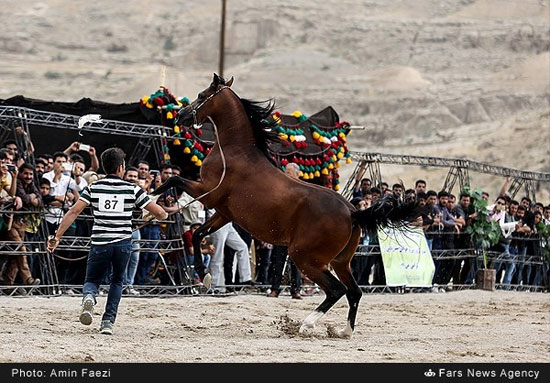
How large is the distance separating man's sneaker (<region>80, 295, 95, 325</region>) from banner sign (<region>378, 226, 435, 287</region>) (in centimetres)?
926

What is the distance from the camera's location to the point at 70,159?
659 inches

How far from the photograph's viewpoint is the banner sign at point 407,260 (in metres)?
19.8

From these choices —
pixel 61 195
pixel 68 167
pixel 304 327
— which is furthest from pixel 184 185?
pixel 68 167

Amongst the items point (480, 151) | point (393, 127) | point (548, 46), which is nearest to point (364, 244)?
point (480, 151)

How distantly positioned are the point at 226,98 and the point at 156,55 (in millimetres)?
86911

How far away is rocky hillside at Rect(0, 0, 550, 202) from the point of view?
74750 millimetres

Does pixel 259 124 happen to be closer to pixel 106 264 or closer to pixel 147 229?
pixel 106 264

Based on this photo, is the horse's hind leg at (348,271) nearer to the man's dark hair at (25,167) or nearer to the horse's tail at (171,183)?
the horse's tail at (171,183)

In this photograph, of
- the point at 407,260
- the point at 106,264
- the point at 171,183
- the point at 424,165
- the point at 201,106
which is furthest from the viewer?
the point at 424,165

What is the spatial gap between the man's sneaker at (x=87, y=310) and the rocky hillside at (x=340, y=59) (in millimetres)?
51777

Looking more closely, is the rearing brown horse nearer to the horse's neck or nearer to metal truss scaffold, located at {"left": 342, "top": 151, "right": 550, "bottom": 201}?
the horse's neck

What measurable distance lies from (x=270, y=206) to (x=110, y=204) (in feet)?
6.81

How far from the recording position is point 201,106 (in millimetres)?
12734

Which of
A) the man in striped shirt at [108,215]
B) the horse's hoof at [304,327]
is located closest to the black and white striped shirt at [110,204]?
the man in striped shirt at [108,215]
